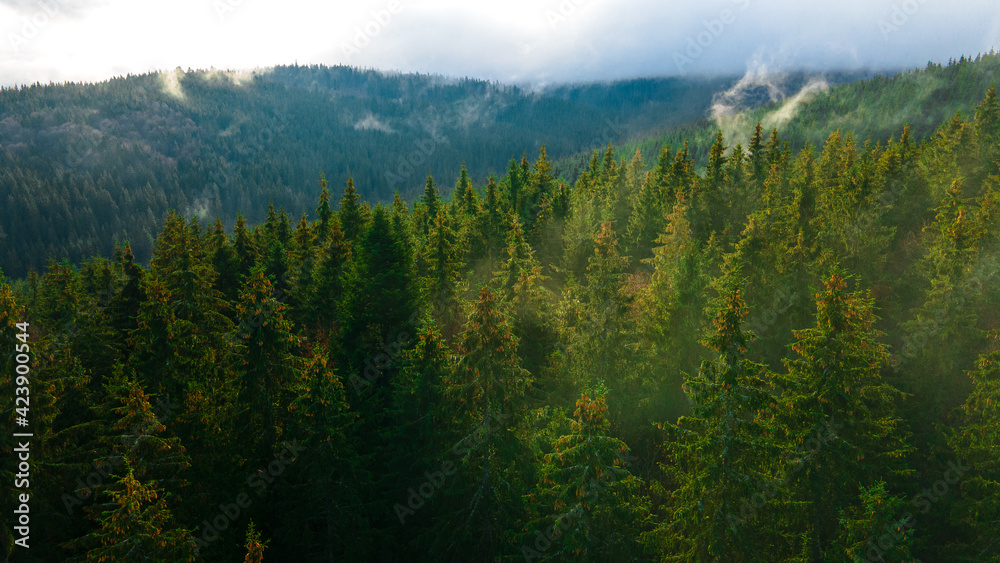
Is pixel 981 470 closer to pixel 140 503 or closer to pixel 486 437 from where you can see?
pixel 486 437

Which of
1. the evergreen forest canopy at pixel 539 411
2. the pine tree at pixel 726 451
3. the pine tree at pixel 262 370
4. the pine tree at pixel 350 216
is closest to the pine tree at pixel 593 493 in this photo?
the evergreen forest canopy at pixel 539 411

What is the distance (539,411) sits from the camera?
57.3 feet

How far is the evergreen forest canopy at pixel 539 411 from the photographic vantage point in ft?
42.2

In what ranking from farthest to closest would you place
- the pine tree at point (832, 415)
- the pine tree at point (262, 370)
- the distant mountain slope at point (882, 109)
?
1. the distant mountain slope at point (882, 109)
2. the pine tree at point (262, 370)
3. the pine tree at point (832, 415)

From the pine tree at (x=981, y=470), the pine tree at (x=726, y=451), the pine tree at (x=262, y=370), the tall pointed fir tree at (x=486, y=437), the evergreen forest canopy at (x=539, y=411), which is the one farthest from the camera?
the pine tree at (x=262, y=370)

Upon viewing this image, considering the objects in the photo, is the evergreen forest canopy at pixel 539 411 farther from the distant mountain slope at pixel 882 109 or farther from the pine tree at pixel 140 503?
the distant mountain slope at pixel 882 109

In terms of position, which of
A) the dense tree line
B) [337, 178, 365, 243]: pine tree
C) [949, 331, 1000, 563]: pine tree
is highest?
the dense tree line

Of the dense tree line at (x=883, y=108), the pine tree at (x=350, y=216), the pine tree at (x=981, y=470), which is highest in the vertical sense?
the dense tree line at (x=883, y=108)

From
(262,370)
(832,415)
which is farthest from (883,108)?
(262,370)

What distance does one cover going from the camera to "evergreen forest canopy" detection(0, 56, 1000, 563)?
507 inches

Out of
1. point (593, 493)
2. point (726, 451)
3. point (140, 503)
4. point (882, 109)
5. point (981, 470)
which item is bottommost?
point (981, 470)

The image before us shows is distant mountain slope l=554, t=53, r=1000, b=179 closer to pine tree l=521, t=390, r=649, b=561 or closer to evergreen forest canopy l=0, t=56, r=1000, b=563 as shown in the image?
evergreen forest canopy l=0, t=56, r=1000, b=563

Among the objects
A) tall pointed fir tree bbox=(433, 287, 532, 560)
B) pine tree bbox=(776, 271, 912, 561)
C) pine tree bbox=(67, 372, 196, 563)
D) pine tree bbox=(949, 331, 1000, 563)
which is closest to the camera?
pine tree bbox=(67, 372, 196, 563)

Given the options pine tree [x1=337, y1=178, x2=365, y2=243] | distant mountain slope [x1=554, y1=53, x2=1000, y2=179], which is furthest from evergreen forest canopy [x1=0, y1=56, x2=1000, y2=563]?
distant mountain slope [x1=554, y1=53, x2=1000, y2=179]
